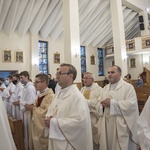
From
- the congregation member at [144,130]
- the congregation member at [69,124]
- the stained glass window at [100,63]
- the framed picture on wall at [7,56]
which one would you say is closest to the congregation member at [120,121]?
the congregation member at [69,124]

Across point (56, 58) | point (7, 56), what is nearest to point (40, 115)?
point (7, 56)

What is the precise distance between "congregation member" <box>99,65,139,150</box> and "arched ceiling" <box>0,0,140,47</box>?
8.92m

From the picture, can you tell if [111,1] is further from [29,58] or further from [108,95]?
[108,95]

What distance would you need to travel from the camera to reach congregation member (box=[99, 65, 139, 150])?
3025 mm

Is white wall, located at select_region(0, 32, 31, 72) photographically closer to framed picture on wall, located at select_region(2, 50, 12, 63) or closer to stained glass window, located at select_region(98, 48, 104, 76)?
framed picture on wall, located at select_region(2, 50, 12, 63)

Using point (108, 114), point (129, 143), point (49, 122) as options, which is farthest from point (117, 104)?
point (49, 122)

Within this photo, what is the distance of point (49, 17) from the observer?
12.2 meters

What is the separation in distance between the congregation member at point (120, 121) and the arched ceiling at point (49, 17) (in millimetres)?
8915

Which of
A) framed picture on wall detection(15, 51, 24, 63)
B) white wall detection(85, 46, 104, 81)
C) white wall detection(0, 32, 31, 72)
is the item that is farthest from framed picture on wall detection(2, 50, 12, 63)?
white wall detection(85, 46, 104, 81)

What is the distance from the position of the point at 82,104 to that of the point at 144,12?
16.4 metres

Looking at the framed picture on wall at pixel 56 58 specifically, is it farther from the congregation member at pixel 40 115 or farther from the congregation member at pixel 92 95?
the congregation member at pixel 40 115

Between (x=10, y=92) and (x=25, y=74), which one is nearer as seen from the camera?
(x=25, y=74)

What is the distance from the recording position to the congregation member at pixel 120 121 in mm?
3025

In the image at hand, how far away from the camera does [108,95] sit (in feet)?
11.1
